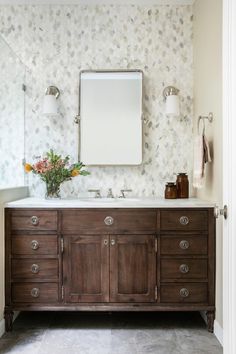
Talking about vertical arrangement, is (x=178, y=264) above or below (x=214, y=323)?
above

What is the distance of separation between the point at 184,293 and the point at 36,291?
1.02 meters

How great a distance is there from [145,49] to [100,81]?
0.47 metres

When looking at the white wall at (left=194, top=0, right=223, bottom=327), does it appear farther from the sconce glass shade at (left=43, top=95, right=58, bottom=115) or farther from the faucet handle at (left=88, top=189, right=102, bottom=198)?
the sconce glass shade at (left=43, top=95, right=58, bottom=115)

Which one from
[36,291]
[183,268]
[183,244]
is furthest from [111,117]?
[36,291]

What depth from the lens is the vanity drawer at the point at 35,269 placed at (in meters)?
2.53

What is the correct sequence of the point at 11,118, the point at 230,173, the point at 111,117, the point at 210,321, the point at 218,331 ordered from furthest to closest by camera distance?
the point at 111,117, the point at 11,118, the point at 210,321, the point at 218,331, the point at 230,173

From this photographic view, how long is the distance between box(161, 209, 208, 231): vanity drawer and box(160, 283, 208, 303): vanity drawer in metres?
0.39

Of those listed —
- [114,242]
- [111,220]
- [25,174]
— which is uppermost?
[25,174]

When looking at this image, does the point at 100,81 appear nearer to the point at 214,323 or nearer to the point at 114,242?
the point at 114,242

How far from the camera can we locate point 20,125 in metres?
3.08

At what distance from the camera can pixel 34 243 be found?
2531 millimetres

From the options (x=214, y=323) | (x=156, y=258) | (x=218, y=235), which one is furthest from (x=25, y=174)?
(x=214, y=323)

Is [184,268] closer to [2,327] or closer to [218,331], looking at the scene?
[218,331]

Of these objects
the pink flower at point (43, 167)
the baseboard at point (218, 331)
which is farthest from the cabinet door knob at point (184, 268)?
the pink flower at point (43, 167)
